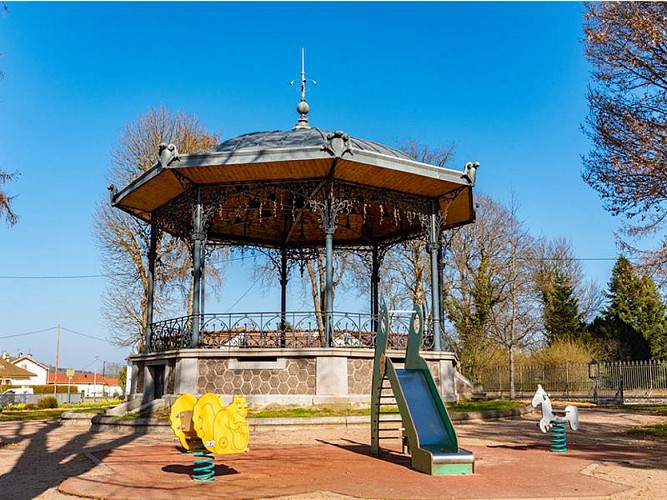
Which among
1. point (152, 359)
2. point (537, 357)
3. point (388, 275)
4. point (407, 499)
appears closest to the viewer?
point (407, 499)

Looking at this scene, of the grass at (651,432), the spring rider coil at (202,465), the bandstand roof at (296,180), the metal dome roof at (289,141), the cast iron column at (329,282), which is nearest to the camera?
the spring rider coil at (202,465)

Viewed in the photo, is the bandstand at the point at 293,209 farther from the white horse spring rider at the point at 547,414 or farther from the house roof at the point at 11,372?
the house roof at the point at 11,372

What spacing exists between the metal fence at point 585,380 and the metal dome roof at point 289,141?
19973 mm

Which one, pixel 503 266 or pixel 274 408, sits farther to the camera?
pixel 503 266

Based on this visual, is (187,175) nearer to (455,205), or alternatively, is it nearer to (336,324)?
(336,324)

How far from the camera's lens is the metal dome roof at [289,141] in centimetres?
1883

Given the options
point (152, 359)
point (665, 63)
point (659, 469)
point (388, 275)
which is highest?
point (665, 63)

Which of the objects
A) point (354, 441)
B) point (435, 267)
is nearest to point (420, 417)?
point (354, 441)

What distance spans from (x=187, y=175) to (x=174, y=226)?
4.90 meters

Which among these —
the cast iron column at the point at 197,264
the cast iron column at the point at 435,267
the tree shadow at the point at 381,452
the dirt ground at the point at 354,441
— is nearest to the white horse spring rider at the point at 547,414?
the dirt ground at the point at 354,441

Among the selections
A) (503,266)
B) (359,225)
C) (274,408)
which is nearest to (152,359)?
(274,408)

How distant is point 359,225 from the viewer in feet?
84.9

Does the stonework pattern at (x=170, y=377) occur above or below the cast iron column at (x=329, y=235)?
below

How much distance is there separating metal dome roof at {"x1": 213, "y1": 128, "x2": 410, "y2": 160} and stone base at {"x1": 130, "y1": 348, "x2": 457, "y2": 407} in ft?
18.9
